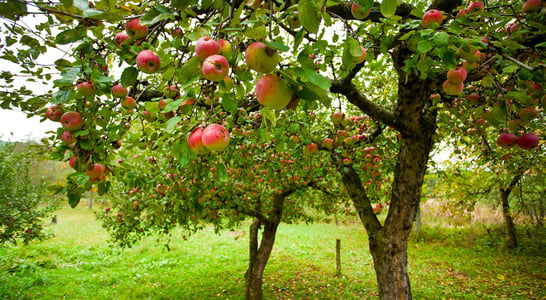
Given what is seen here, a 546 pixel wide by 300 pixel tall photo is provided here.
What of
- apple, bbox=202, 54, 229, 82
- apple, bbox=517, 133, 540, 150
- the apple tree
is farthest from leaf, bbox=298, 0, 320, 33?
apple, bbox=517, 133, 540, 150

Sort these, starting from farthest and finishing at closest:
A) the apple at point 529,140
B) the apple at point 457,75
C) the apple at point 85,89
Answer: the apple at point 529,140
the apple at point 457,75
the apple at point 85,89

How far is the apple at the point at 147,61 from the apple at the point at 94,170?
0.59m

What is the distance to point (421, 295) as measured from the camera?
6902 millimetres

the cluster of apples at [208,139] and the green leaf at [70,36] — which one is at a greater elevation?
the green leaf at [70,36]

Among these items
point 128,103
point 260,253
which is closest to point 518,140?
point 128,103

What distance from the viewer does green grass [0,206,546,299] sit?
7121 mm

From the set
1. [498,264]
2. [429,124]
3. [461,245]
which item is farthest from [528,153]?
[461,245]

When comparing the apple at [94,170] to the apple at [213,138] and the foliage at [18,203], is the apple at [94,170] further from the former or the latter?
the foliage at [18,203]

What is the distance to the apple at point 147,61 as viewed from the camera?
3.36ft

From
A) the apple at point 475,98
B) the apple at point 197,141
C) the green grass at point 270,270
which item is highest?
the apple at point 475,98

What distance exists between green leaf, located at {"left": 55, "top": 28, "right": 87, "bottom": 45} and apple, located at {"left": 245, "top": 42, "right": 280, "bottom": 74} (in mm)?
700

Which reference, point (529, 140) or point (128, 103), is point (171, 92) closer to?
point (128, 103)

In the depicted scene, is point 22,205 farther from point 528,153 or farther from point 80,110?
point 528,153

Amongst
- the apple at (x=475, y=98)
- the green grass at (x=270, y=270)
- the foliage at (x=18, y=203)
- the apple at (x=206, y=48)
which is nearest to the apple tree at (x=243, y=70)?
the apple at (x=206, y=48)
